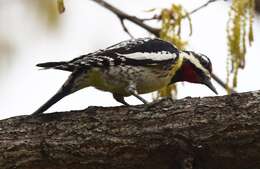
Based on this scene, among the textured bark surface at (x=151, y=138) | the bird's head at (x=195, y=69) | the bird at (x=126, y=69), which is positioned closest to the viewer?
the textured bark surface at (x=151, y=138)

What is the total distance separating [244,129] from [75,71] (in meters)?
1.18

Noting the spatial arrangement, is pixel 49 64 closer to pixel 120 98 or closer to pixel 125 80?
pixel 125 80

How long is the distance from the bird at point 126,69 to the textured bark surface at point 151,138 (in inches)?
18.8

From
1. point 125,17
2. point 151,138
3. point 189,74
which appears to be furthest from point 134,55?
point 151,138

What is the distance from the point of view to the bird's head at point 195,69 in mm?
4230

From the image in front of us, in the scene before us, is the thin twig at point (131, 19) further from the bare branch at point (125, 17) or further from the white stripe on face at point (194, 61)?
the white stripe on face at point (194, 61)

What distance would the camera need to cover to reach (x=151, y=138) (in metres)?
3.00

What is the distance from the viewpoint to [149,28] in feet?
12.7

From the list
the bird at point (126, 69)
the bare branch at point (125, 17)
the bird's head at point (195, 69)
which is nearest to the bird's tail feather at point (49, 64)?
the bird at point (126, 69)

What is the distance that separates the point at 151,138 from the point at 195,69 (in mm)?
1372

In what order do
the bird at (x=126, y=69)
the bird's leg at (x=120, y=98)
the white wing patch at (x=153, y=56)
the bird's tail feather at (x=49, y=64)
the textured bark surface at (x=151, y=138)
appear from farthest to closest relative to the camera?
the bird's leg at (x=120, y=98) < the white wing patch at (x=153, y=56) < the bird at (x=126, y=69) < the bird's tail feather at (x=49, y=64) < the textured bark surface at (x=151, y=138)

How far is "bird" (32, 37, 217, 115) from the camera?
3707mm

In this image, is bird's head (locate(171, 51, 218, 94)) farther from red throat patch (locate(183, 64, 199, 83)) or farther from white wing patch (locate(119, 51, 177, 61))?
white wing patch (locate(119, 51, 177, 61))

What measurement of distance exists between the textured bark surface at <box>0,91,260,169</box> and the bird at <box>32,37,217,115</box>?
478 mm
